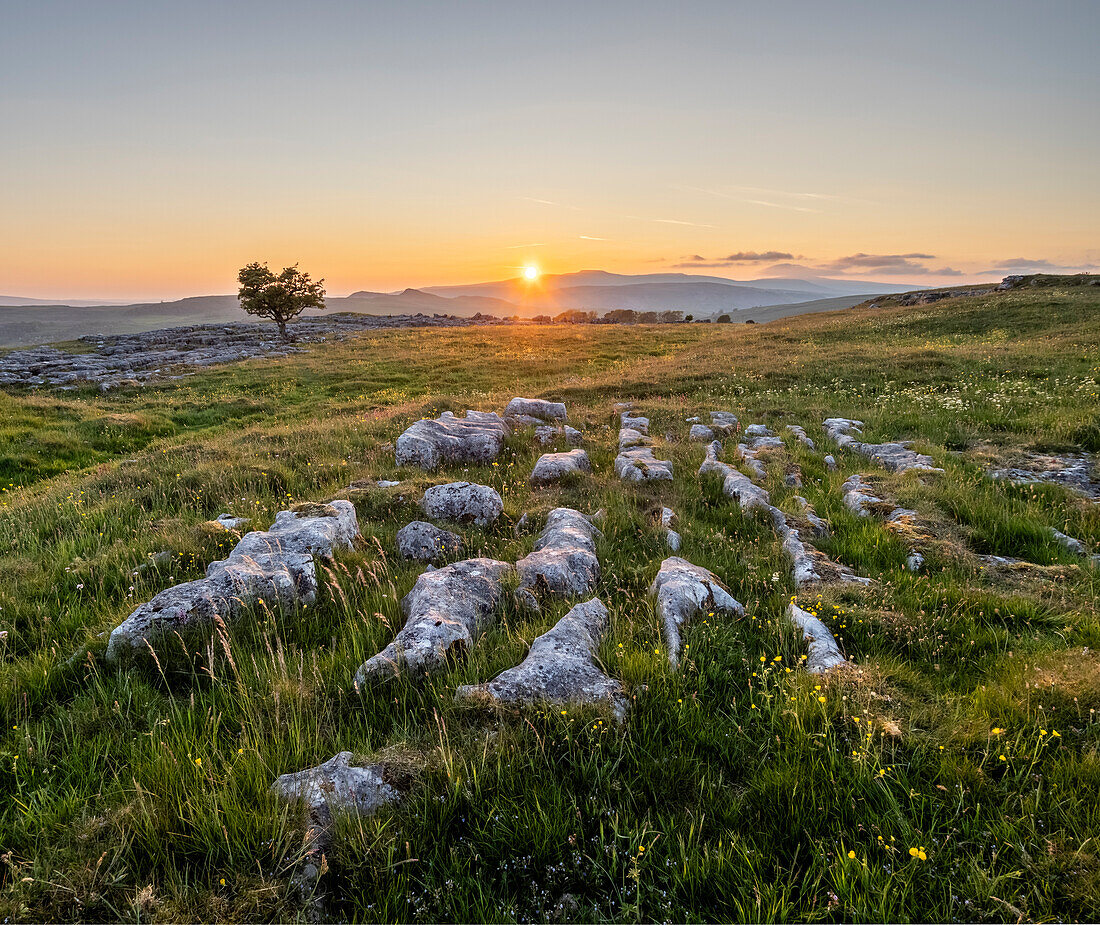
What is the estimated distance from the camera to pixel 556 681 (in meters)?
4.15

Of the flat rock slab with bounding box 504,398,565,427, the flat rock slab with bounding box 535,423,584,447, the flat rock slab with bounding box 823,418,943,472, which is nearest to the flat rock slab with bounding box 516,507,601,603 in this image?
the flat rock slab with bounding box 535,423,584,447

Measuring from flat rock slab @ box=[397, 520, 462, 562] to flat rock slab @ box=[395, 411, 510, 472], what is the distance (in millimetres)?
3952

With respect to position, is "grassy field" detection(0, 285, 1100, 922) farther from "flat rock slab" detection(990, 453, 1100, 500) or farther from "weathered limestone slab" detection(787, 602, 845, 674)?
"flat rock slab" detection(990, 453, 1100, 500)

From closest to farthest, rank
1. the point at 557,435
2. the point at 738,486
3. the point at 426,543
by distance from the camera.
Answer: the point at 426,543 → the point at 738,486 → the point at 557,435

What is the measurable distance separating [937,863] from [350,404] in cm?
2250

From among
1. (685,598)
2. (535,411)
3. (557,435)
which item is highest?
(535,411)

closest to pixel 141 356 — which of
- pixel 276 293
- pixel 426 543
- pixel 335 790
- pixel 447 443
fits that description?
pixel 276 293

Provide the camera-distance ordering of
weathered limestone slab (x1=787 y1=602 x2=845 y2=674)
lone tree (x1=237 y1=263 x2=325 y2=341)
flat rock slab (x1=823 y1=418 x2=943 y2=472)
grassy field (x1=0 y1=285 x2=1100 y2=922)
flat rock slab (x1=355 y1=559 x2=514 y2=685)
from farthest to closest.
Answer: lone tree (x1=237 y1=263 x2=325 y2=341) → flat rock slab (x1=823 y1=418 x2=943 y2=472) → flat rock slab (x1=355 y1=559 x2=514 y2=685) → weathered limestone slab (x1=787 y1=602 x2=845 y2=674) → grassy field (x1=0 y1=285 x2=1100 y2=922)

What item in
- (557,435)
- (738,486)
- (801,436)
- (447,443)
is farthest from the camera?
(557,435)

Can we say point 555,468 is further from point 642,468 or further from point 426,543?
point 426,543

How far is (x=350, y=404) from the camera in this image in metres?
22.1

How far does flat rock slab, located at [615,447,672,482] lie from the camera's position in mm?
9586

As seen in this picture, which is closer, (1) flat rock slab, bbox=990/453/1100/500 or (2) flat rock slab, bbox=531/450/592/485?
(1) flat rock slab, bbox=990/453/1100/500

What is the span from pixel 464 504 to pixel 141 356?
4961 cm
